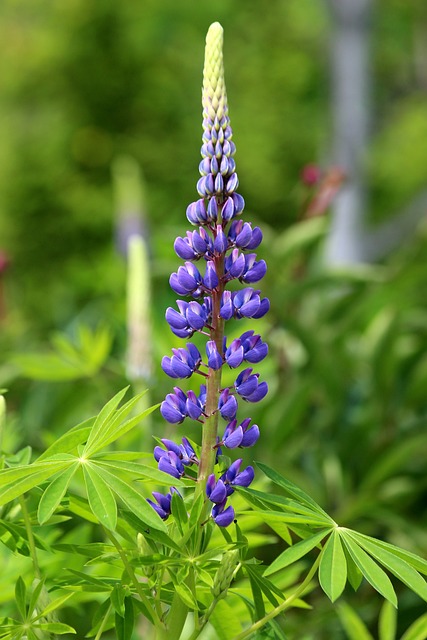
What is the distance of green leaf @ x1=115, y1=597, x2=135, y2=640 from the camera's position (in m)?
0.90

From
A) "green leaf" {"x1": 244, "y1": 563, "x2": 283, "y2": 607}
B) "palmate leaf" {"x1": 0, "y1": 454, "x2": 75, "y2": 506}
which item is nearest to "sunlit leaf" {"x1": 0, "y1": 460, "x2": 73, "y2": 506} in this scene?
"palmate leaf" {"x1": 0, "y1": 454, "x2": 75, "y2": 506}

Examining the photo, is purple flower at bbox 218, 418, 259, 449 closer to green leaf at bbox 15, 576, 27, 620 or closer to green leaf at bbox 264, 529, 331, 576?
green leaf at bbox 264, 529, 331, 576

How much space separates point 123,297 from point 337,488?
1119 mm

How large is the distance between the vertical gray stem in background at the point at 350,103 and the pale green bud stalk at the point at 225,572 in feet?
15.6

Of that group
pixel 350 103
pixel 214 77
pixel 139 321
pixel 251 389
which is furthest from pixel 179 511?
pixel 350 103

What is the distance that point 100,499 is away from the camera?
32.7 inches

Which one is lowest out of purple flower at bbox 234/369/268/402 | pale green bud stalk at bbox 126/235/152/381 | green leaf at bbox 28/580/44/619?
pale green bud stalk at bbox 126/235/152/381

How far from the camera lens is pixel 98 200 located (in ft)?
30.4

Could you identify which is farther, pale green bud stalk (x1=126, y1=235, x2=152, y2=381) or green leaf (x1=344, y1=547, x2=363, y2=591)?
pale green bud stalk (x1=126, y1=235, x2=152, y2=381)

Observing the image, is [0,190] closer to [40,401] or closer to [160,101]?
[160,101]

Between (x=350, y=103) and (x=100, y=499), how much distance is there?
5.66 meters

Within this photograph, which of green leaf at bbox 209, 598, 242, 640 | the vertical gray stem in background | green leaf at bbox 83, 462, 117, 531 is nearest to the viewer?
green leaf at bbox 83, 462, 117, 531

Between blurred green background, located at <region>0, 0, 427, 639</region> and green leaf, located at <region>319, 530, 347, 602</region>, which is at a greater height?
green leaf, located at <region>319, 530, 347, 602</region>

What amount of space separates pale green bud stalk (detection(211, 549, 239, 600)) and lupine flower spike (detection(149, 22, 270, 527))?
0.03 metres
